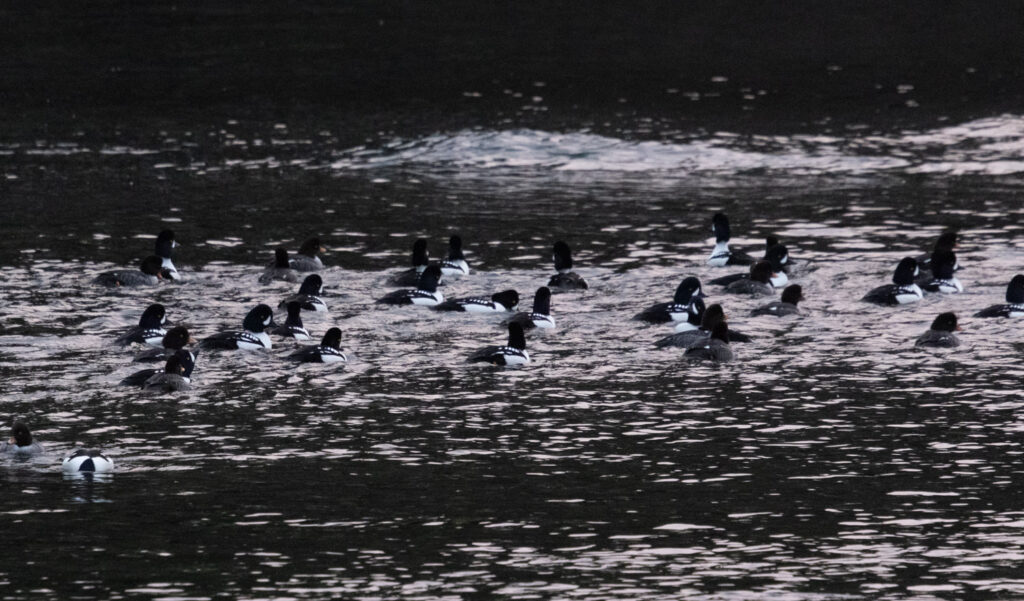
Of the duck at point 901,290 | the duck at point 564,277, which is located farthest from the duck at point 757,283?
the duck at point 564,277

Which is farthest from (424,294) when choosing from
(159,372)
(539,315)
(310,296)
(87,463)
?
(87,463)

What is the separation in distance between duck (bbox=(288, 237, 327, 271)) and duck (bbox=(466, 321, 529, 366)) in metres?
7.06

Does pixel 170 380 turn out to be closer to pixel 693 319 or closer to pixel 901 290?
pixel 693 319

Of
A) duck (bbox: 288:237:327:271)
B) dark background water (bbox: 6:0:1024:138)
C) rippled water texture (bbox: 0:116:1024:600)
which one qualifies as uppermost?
dark background water (bbox: 6:0:1024:138)


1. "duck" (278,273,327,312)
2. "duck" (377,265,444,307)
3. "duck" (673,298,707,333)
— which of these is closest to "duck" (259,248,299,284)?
"duck" (278,273,327,312)

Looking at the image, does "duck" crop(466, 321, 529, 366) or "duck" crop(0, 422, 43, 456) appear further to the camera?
"duck" crop(466, 321, 529, 366)

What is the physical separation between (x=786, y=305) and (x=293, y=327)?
317 inches

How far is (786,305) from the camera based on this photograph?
30703mm

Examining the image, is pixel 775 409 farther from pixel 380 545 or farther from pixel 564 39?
pixel 564 39

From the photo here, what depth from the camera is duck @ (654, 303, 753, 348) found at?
28.3 meters

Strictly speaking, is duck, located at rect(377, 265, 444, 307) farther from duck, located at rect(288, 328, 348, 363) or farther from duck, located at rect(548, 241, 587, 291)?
duck, located at rect(288, 328, 348, 363)

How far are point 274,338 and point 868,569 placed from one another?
42.2ft

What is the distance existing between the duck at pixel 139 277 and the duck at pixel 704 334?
9233 millimetres

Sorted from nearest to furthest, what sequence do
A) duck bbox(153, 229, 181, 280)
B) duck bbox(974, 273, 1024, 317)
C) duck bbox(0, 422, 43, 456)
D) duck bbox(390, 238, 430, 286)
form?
duck bbox(0, 422, 43, 456) → duck bbox(974, 273, 1024, 317) → duck bbox(390, 238, 430, 286) → duck bbox(153, 229, 181, 280)
